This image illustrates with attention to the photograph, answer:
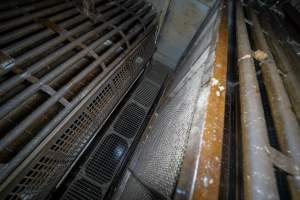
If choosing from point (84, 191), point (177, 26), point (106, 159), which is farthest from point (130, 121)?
point (177, 26)

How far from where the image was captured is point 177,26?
3.60 m

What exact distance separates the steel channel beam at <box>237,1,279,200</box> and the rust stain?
0.10 m

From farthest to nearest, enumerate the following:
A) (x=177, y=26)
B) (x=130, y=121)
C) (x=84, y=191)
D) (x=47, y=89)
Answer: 1. (x=177, y=26)
2. (x=130, y=121)
3. (x=84, y=191)
4. (x=47, y=89)

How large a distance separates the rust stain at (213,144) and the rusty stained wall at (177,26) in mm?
2661

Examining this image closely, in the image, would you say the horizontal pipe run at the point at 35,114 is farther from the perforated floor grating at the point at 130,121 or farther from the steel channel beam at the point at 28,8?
the perforated floor grating at the point at 130,121

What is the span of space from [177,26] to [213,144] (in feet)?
10.8

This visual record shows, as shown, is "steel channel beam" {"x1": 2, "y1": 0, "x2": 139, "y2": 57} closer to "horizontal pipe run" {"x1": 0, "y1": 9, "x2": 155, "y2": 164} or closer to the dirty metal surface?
"horizontal pipe run" {"x1": 0, "y1": 9, "x2": 155, "y2": 164}

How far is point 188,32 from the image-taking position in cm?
362

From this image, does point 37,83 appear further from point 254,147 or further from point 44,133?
point 254,147

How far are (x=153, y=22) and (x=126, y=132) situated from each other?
1.92m

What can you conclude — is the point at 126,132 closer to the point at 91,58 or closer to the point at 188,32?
the point at 91,58

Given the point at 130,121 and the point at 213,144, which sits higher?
the point at 130,121

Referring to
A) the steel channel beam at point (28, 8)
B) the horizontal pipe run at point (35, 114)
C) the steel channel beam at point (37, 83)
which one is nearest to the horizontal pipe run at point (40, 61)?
the steel channel beam at point (37, 83)

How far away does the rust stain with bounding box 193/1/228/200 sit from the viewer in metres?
0.63
